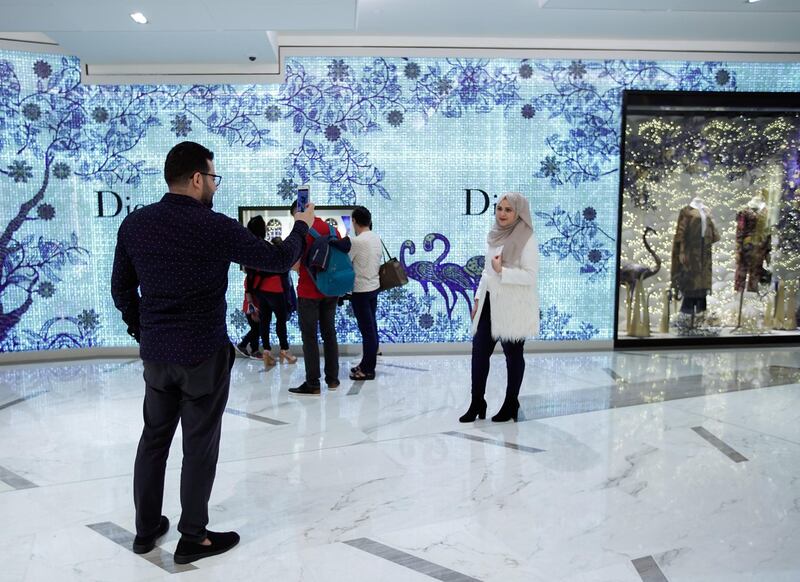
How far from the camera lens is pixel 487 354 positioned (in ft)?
12.9

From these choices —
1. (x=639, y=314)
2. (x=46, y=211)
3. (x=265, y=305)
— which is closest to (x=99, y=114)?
(x=46, y=211)

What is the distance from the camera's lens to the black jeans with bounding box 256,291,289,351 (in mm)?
5684

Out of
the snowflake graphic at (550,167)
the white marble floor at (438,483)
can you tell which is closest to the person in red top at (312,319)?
the white marble floor at (438,483)

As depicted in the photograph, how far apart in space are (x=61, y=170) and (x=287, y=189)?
6.96 ft

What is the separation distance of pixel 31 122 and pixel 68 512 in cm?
458

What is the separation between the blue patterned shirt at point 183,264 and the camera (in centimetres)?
219

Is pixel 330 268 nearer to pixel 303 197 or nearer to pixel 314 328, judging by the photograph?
pixel 314 328

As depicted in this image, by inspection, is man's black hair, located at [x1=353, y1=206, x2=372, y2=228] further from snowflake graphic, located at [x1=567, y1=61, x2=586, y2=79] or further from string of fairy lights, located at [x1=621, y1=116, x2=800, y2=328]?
string of fairy lights, located at [x1=621, y1=116, x2=800, y2=328]

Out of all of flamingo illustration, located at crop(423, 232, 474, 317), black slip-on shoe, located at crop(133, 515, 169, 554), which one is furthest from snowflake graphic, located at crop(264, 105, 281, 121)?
black slip-on shoe, located at crop(133, 515, 169, 554)

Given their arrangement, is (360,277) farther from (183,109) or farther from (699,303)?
(699,303)

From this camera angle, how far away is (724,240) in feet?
22.2

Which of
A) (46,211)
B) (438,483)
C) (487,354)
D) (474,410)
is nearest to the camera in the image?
(438,483)

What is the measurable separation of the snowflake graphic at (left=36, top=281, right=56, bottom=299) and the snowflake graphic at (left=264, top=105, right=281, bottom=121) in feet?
8.51

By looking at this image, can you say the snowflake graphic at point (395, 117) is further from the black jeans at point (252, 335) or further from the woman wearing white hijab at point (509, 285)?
the woman wearing white hijab at point (509, 285)
